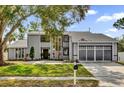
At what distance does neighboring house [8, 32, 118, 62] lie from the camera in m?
33.4

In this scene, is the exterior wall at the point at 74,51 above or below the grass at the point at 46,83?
above

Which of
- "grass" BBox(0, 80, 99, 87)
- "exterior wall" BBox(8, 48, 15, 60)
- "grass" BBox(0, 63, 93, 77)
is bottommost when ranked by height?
"grass" BBox(0, 80, 99, 87)

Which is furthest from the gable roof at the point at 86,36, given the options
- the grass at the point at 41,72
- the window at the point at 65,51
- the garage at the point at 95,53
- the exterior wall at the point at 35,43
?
the grass at the point at 41,72

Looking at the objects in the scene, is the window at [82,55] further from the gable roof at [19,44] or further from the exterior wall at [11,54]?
the exterior wall at [11,54]

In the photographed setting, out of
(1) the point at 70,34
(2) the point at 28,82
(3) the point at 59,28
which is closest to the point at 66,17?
(3) the point at 59,28

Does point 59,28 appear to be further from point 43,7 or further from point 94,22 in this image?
point 94,22

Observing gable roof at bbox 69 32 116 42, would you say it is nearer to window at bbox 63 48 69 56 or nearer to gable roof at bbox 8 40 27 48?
window at bbox 63 48 69 56

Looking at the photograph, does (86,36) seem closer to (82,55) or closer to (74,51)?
(74,51)

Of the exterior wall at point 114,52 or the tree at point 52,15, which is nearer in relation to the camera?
the tree at point 52,15

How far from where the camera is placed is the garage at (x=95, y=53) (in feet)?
109

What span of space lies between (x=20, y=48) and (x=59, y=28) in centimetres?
1496

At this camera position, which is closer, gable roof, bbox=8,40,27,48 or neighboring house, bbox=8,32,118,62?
neighboring house, bbox=8,32,118,62

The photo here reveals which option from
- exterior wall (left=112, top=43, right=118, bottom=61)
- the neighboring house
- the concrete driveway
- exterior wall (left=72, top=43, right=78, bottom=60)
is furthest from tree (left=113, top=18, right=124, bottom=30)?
the concrete driveway
